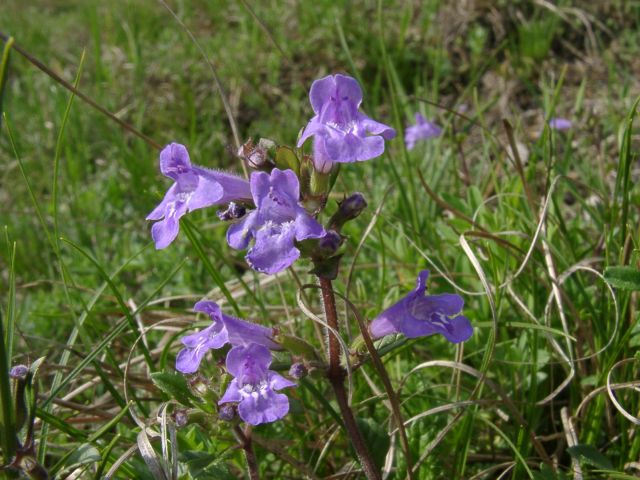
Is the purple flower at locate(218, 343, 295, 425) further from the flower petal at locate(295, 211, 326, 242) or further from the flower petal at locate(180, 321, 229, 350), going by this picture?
the flower petal at locate(295, 211, 326, 242)

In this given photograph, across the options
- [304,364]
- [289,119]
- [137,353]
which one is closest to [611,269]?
[304,364]

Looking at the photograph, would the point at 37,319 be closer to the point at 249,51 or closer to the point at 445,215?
the point at 445,215

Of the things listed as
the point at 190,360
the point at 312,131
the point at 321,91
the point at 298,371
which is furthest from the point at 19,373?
the point at 321,91

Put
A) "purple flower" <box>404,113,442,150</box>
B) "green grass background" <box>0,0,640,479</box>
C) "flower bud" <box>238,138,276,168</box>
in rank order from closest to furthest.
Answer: "flower bud" <box>238,138,276,168</box> → "green grass background" <box>0,0,640,479</box> → "purple flower" <box>404,113,442,150</box>

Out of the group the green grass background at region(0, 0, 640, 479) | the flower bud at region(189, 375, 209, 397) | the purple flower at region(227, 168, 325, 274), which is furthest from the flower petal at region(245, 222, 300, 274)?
the flower bud at region(189, 375, 209, 397)

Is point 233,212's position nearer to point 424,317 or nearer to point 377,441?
point 424,317

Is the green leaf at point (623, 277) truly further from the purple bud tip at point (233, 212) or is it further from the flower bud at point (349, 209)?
the purple bud tip at point (233, 212)
